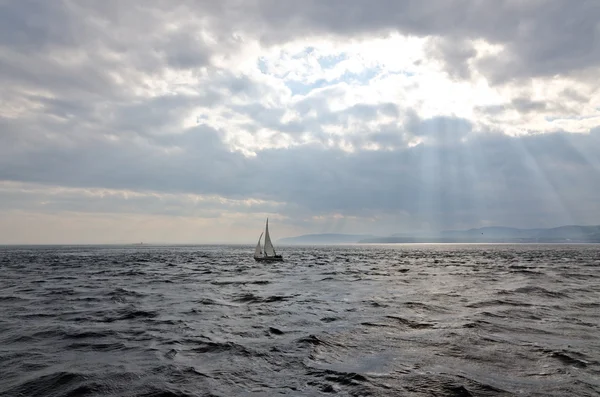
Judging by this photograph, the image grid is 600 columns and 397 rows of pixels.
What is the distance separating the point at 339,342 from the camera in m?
17.4

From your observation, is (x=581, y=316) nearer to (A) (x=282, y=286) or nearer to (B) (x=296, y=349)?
(B) (x=296, y=349)

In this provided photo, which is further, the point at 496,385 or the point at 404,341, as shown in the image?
the point at 404,341

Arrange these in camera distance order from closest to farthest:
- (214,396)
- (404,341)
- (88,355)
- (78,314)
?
(214,396) → (88,355) → (404,341) → (78,314)

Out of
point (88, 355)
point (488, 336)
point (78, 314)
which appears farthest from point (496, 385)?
point (78, 314)

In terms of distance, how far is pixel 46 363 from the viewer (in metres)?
14.6

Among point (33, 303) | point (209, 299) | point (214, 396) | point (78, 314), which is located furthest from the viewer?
point (209, 299)

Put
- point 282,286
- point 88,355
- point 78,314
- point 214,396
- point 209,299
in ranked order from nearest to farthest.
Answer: point 214,396 → point 88,355 → point 78,314 → point 209,299 → point 282,286

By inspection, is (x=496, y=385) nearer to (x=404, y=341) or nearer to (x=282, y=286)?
(x=404, y=341)

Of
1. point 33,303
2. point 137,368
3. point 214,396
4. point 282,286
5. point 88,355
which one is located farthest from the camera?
point 282,286

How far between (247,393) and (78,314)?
58.7 feet

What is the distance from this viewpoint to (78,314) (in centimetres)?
2473

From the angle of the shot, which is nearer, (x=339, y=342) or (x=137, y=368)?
(x=137, y=368)

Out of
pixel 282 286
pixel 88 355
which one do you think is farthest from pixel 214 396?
pixel 282 286

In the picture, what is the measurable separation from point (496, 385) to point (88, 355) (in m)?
14.5
